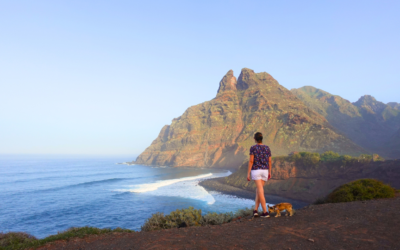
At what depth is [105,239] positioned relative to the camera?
703cm

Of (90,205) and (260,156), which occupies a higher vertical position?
(260,156)

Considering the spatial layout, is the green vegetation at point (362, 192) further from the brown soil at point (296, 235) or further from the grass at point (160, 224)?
the grass at point (160, 224)

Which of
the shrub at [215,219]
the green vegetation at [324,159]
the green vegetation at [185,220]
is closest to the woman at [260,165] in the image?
the shrub at [215,219]

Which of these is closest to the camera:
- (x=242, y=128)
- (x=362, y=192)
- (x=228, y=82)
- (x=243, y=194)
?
(x=362, y=192)

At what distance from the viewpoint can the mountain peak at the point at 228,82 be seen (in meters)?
149

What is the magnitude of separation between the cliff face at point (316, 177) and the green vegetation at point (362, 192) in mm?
36344

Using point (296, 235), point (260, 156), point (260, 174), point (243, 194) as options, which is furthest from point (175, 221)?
point (243, 194)

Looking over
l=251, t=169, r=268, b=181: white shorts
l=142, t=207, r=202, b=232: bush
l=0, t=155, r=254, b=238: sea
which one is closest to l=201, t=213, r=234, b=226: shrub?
l=142, t=207, r=202, b=232: bush

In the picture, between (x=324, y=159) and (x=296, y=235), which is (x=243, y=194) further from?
(x=296, y=235)

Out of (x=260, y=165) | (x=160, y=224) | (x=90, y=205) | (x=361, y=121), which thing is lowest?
(x=90, y=205)

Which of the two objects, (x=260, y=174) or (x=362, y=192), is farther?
(x=362, y=192)

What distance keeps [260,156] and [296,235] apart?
227 centimetres

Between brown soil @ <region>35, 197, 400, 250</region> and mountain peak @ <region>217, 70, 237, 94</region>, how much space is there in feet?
476

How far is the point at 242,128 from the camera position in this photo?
122 metres
